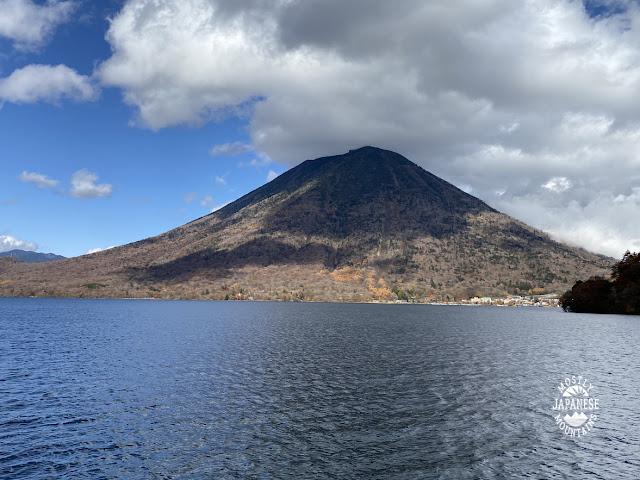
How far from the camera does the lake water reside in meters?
29.9

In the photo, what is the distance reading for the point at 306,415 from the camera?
136 ft

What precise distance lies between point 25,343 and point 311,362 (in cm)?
6605

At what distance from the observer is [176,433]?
35969 millimetres

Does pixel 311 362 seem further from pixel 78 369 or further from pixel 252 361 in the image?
pixel 78 369
